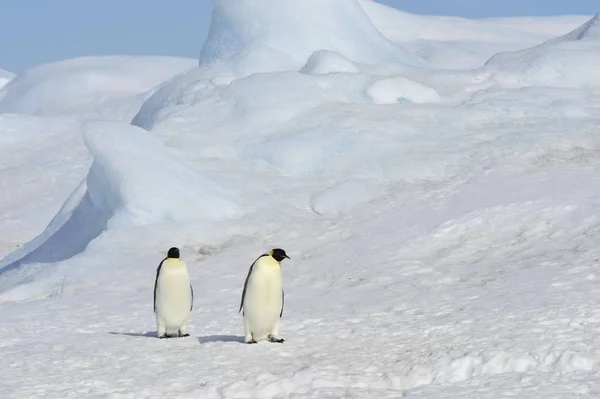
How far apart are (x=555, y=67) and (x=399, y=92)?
2.81 meters

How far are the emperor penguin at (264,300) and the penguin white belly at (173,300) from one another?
0.64 meters

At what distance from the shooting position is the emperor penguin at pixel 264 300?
768 cm

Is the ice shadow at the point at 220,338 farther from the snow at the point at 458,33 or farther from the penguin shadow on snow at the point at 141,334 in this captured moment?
the snow at the point at 458,33

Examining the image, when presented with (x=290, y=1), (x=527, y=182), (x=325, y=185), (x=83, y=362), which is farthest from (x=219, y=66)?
(x=83, y=362)

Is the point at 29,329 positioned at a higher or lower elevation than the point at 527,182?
lower

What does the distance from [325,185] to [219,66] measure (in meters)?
6.45

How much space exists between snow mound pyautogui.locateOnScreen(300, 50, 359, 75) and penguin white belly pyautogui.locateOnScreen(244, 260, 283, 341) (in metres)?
9.91

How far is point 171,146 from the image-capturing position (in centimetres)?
1481

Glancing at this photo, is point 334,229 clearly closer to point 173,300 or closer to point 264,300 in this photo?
point 173,300

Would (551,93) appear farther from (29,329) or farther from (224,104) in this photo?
(29,329)

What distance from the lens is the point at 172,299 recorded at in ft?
26.9

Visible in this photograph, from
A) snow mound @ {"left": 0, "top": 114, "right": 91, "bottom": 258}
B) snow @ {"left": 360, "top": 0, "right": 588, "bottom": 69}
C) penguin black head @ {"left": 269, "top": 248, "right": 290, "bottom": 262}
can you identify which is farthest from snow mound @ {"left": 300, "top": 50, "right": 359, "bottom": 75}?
snow @ {"left": 360, "top": 0, "right": 588, "bottom": 69}

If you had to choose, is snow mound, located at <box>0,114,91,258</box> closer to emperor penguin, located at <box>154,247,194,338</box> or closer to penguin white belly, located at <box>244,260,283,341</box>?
emperor penguin, located at <box>154,247,194,338</box>

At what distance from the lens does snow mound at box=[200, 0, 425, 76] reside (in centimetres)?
1991
